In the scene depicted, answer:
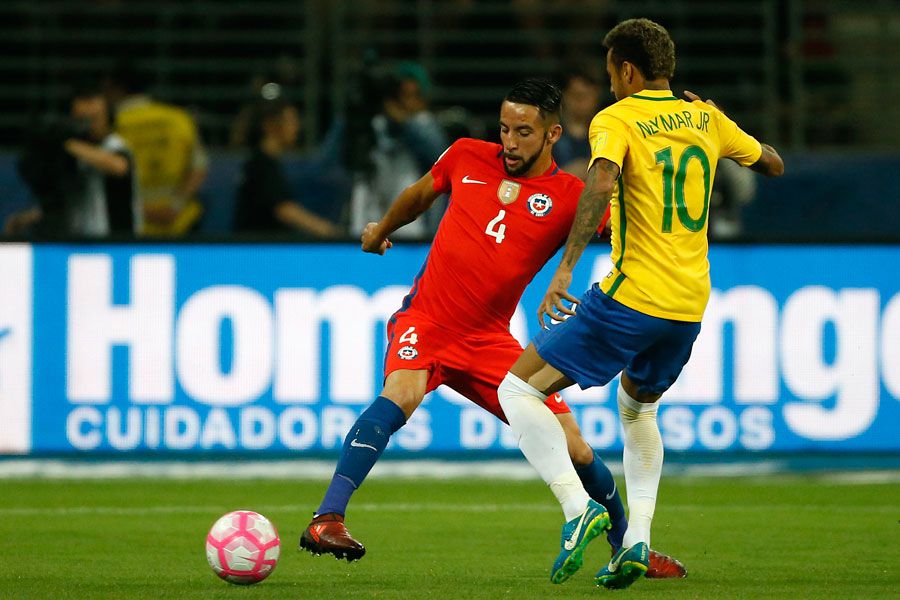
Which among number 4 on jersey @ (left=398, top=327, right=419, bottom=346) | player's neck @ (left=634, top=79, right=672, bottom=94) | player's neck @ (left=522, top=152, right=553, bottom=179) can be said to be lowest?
number 4 on jersey @ (left=398, top=327, right=419, bottom=346)

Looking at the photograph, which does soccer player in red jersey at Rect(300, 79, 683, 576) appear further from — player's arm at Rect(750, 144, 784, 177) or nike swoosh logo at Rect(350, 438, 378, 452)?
player's arm at Rect(750, 144, 784, 177)

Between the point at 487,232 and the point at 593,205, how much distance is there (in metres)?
0.97

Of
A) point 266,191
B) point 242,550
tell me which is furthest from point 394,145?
point 242,550

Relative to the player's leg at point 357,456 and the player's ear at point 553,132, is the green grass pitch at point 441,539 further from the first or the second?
the player's ear at point 553,132

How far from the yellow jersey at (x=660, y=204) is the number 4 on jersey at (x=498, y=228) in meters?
0.64

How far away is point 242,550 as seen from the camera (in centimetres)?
587

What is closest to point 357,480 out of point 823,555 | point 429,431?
point 823,555

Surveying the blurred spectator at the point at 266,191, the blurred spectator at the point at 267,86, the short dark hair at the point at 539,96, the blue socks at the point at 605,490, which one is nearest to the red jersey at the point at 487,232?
the short dark hair at the point at 539,96

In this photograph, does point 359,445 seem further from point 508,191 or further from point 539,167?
point 539,167

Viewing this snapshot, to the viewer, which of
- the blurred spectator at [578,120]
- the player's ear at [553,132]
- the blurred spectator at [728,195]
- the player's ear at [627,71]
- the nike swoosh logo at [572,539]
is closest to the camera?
the nike swoosh logo at [572,539]

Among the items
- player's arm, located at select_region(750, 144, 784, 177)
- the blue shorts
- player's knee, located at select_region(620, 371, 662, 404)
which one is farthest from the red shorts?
player's arm, located at select_region(750, 144, 784, 177)

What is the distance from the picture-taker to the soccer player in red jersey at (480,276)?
635 cm

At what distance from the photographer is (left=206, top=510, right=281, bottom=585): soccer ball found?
5.87 meters

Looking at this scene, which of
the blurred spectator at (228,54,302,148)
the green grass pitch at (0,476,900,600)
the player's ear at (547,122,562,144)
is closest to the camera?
the green grass pitch at (0,476,900,600)
